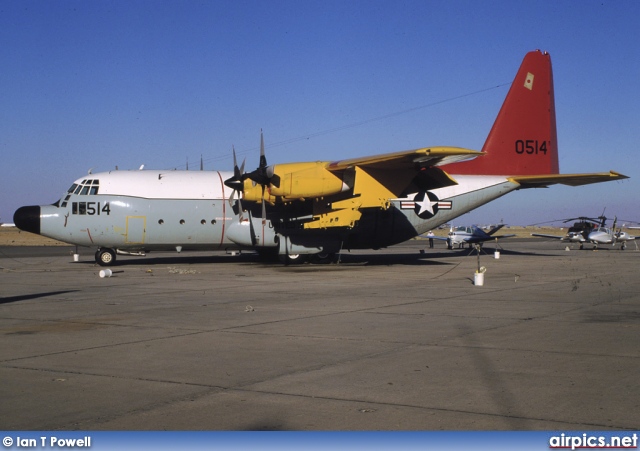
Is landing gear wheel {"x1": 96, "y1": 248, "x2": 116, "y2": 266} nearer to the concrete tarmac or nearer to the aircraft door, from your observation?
the aircraft door

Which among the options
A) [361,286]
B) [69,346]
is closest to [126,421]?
[69,346]

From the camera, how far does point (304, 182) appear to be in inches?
979

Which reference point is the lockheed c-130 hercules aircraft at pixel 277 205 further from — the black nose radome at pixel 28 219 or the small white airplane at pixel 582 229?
the small white airplane at pixel 582 229

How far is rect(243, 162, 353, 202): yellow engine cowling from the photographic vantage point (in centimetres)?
2475

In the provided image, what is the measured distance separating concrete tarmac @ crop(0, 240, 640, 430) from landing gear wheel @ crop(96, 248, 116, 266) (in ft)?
31.5

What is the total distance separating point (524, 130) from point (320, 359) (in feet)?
81.5

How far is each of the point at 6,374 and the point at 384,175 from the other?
1944 cm

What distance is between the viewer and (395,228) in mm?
28203

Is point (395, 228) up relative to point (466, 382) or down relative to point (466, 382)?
up

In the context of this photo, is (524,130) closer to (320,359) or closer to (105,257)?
(105,257)

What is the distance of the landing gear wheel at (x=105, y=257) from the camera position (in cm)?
2730

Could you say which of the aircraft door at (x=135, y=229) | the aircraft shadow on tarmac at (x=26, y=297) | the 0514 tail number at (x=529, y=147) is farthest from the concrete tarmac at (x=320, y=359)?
the 0514 tail number at (x=529, y=147)

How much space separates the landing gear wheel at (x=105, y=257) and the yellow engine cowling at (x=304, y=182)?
7.69m

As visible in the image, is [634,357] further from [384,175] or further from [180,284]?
[384,175]
